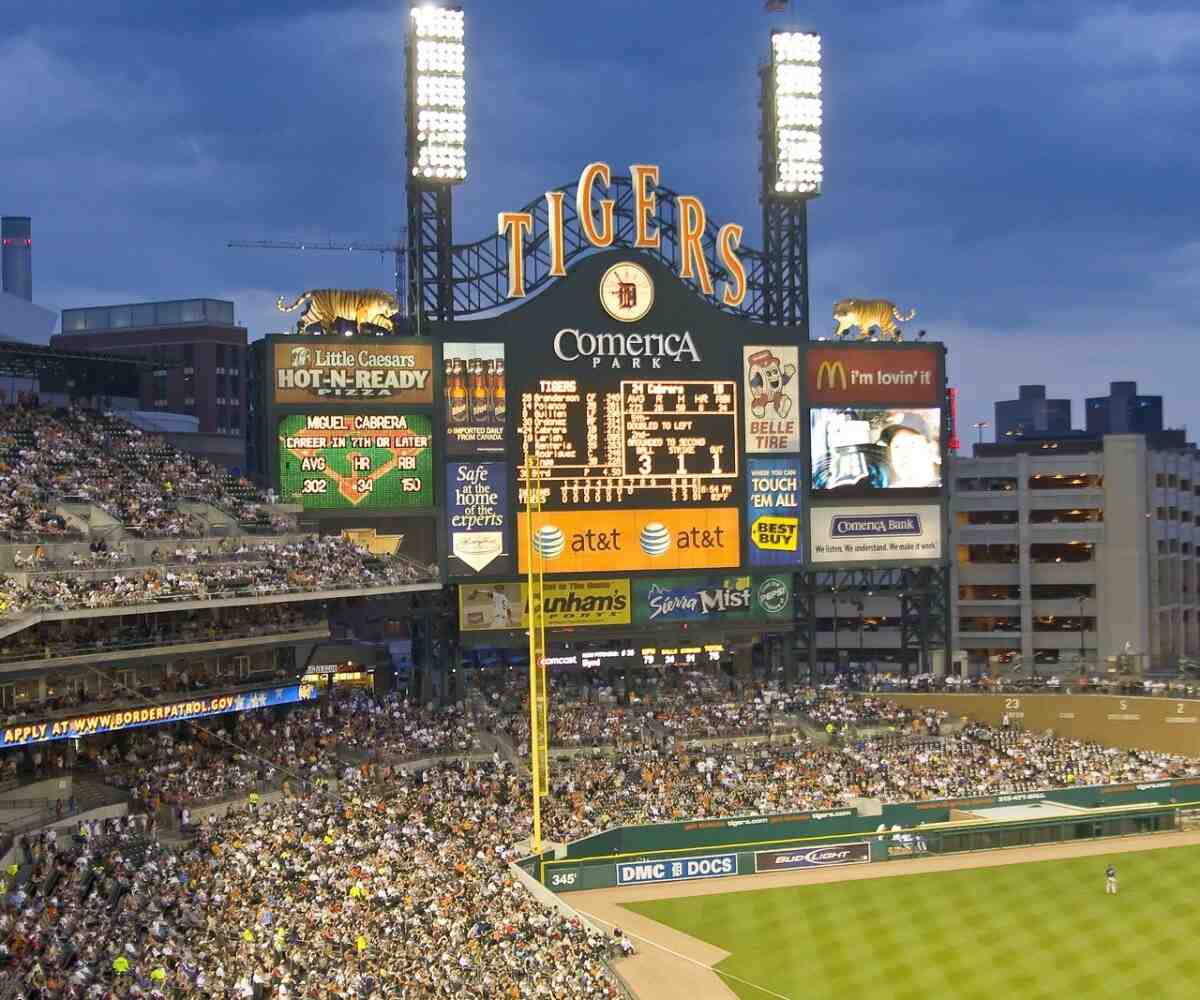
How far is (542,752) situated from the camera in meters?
42.4

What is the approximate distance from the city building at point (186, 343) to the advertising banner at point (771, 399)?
51.2m

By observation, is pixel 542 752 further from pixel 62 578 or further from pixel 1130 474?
pixel 1130 474

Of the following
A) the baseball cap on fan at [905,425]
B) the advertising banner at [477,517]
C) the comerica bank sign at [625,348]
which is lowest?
the advertising banner at [477,517]

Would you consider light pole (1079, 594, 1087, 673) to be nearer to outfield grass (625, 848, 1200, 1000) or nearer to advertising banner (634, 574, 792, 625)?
advertising banner (634, 574, 792, 625)

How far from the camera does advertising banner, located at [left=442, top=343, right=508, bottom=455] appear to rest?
45.3 meters

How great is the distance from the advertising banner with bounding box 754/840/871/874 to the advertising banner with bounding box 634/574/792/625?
9.16m

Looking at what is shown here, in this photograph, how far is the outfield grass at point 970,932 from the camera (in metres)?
32.0

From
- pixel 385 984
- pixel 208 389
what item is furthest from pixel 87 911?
pixel 208 389

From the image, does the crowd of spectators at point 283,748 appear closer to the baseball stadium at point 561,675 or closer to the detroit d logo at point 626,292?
the baseball stadium at point 561,675

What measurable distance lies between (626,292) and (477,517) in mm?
8632

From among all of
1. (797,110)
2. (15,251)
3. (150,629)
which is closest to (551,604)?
(150,629)

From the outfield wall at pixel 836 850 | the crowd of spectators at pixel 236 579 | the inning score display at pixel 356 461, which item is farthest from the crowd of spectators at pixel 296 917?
the inning score display at pixel 356 461

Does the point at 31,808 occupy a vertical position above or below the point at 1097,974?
above

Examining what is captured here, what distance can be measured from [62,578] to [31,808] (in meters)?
5.04
